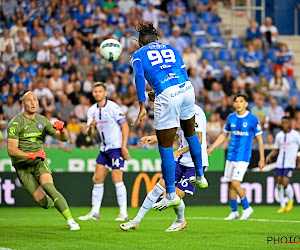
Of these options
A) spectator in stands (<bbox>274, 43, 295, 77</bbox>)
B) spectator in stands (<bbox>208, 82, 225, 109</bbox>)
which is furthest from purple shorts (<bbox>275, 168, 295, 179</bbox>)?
spectator in stands (<bbox>274, 43, 295, 77</bbox>)

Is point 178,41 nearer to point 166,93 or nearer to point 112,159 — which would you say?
point 112,159

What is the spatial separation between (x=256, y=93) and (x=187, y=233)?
13118 mm

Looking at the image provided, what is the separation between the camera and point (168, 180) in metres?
9.09

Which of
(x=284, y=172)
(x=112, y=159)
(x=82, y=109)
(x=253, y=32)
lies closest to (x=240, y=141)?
(x=112, y=159)

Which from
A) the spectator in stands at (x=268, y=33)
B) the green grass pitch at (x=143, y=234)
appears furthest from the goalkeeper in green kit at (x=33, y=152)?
the spectator in stands at (x=268, y=33)

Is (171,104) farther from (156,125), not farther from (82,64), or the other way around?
(82,64)

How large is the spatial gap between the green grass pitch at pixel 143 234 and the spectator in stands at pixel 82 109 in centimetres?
617

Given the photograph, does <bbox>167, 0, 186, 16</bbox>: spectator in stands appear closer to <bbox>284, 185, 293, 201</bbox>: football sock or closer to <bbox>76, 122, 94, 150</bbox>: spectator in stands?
<bbox>76, 122, 94, 150</bbox>: spectator in stands

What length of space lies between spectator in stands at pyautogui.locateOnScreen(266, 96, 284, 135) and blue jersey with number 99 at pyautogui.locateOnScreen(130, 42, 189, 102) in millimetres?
13145

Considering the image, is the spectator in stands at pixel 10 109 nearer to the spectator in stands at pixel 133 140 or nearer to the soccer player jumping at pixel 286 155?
the spectator in stands at pixel 133 140

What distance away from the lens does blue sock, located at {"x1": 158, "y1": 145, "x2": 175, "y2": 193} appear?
895 centimetres

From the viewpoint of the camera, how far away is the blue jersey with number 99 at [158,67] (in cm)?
880

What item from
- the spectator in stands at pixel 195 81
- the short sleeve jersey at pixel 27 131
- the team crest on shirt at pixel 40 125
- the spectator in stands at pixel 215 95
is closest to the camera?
the short sleeve jersey at pixel 27 131

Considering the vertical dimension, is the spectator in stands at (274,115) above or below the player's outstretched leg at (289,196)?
above
